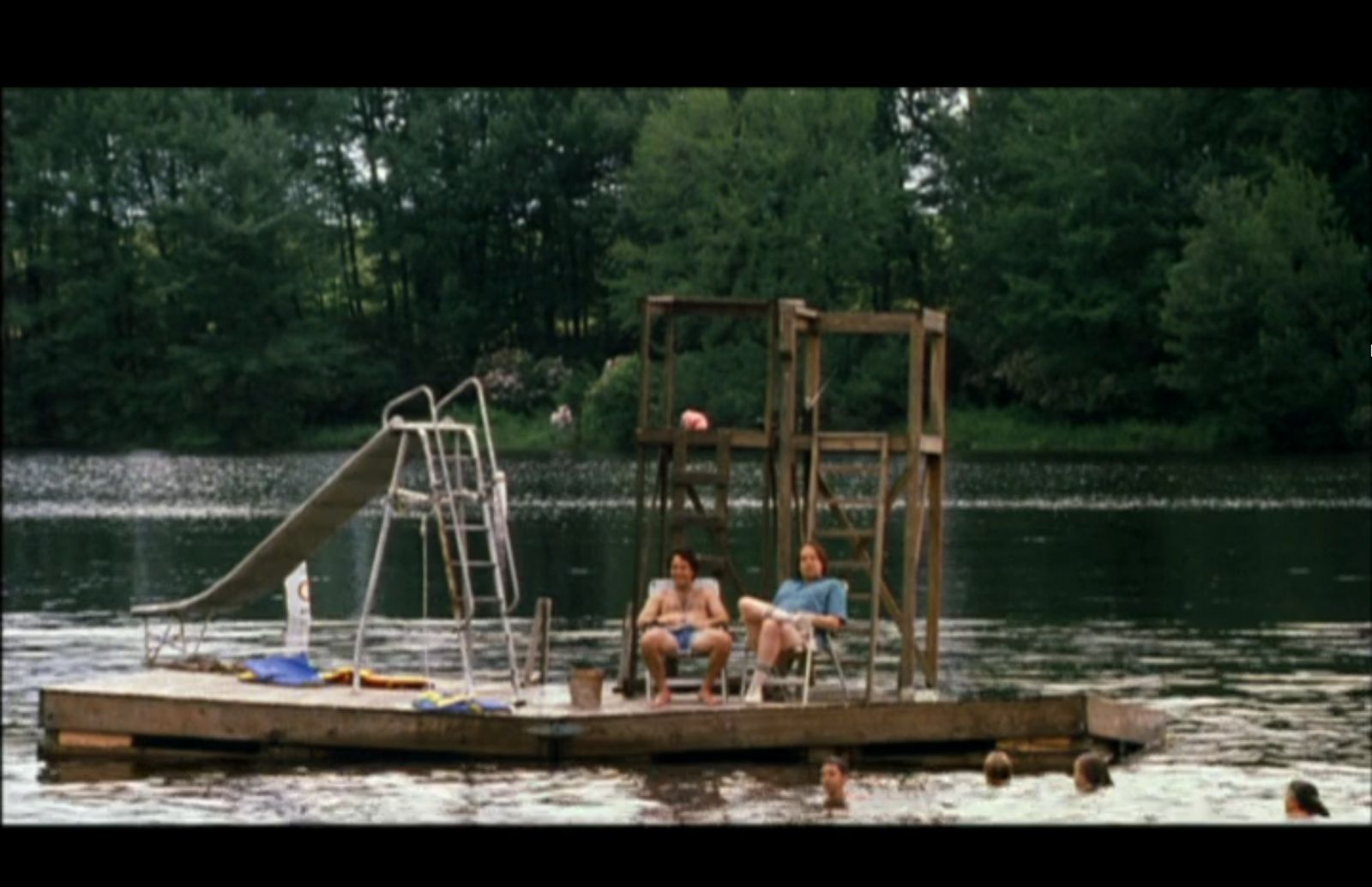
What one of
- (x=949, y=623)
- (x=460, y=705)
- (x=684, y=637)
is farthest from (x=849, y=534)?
(x=949, y=623)

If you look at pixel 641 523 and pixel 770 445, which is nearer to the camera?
pixel 641 523

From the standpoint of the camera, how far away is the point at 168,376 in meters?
103

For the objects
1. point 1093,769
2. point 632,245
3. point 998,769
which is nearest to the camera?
point 1093,769

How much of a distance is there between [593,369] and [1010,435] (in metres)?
14.5

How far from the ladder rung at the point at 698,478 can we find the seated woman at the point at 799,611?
36.2 inches

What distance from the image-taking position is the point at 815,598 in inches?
862

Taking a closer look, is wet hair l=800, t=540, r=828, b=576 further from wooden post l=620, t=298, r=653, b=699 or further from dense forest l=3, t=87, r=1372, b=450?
dense forest l=3, t=87, r=1372, b=450

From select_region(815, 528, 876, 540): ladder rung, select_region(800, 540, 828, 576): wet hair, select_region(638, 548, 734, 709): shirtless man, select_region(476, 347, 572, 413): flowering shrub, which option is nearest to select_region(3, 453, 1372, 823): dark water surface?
select_region(638, 548, 734, 709): shirtless man

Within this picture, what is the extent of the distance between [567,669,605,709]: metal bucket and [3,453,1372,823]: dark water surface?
34.0 inches

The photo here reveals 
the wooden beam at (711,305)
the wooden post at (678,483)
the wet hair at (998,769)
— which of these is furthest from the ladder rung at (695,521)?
the wet hair at (998,769)

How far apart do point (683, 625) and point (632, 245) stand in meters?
75.5

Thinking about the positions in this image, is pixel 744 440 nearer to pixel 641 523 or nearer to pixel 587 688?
pixel 641 523

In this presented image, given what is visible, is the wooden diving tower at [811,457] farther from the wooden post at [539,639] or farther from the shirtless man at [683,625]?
the wooden post at [539,639]

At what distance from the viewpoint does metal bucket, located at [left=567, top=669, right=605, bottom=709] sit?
72.2 feet
